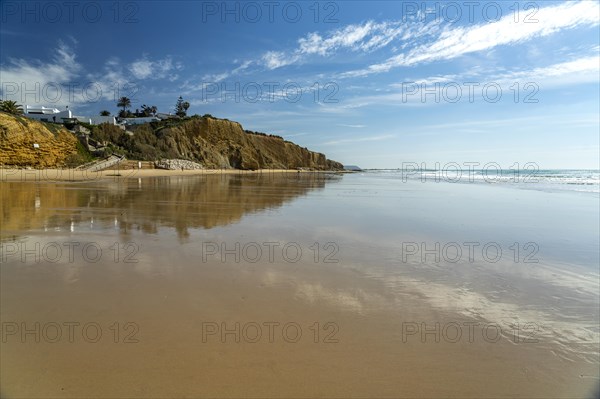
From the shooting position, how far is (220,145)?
59594 millimetres

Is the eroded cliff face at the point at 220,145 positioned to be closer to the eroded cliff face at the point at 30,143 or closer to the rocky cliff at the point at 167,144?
the rocky cliff at the point at 167,144

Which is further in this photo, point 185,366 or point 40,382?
point 185,366

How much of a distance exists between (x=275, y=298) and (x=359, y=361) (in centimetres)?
133

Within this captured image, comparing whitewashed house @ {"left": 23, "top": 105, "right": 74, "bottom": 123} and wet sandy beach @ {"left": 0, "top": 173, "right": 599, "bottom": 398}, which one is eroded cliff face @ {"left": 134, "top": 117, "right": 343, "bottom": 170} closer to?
whitewashed house @ {"left": 23, "top": 105, "right": 74, "bottom": 123}

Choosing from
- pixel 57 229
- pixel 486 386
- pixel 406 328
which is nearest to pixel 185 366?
pixel 406 328

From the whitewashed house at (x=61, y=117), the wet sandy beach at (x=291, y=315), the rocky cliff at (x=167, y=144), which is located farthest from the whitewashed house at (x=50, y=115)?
the wet sandy beach at (x=291, y=315)

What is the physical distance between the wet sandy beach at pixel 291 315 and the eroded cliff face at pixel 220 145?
4388cm

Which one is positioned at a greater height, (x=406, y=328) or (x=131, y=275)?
(x=131, y=275)

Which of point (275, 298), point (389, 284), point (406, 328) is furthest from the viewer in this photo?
point (389, 284)

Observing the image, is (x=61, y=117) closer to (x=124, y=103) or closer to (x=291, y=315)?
(x=124, y=103)

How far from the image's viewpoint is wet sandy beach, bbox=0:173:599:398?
2.33 metres

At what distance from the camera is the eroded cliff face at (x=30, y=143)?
25938mm

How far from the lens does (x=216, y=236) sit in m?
6.64

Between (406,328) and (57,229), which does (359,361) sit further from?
(57,229)
